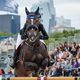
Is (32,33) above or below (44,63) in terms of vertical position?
above

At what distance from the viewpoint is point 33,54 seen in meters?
12.0

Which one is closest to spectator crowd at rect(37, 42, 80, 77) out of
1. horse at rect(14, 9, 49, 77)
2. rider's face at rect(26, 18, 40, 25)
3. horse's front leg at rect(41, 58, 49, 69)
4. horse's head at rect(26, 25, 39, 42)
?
horse at rect(14, 9, 49, 77)

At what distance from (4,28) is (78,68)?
89.2 metres

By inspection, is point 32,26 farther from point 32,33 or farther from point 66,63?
point 66,63

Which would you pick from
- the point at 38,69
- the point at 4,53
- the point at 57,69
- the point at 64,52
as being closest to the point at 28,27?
the point at 38,69

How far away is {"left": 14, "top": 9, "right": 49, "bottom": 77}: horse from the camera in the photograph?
11.7 meters

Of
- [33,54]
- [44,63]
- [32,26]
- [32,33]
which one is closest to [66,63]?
[33,54]

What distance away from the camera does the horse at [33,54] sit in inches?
460

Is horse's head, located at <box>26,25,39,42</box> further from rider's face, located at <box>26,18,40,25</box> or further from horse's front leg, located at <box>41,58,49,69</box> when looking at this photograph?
horse's front leg, located at <box>41,58,49,69</box>

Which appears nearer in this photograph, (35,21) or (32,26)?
(32,26)

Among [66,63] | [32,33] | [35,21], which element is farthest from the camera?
[66,63]

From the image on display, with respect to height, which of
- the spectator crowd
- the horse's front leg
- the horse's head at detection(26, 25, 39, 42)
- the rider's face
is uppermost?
→ the rider's face

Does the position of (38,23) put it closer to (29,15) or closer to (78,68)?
(29,15)

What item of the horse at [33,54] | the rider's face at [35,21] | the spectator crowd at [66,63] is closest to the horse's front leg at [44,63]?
the horse at [33,54]
